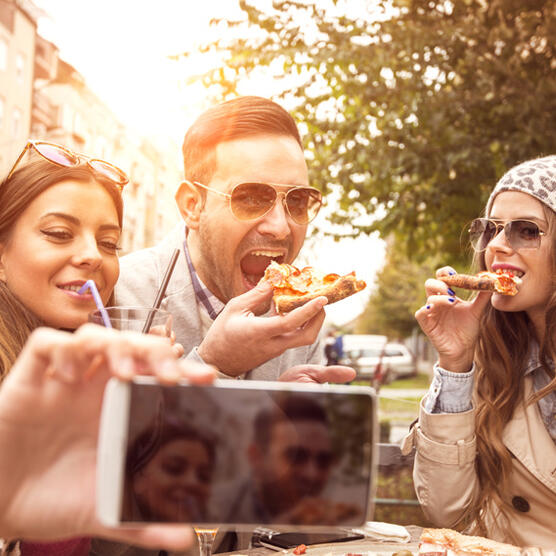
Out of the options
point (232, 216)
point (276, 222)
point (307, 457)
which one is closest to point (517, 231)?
point (276, 222)

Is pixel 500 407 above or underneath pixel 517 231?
underneath

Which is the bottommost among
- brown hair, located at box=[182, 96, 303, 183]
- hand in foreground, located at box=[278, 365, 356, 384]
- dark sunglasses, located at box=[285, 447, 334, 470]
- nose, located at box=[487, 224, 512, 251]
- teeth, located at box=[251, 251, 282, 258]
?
dark sunglasses, located at box=[285, 447, 334, 470]

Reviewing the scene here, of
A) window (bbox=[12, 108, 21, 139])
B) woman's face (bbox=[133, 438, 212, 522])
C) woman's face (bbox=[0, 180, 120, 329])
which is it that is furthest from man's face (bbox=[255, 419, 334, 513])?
window (bbox=[12, 108, 21, 139])

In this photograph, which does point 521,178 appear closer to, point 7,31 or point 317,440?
point 317,440

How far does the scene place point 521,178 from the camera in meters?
3.32

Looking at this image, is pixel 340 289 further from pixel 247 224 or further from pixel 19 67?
pixel 19 67

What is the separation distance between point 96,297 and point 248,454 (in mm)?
1260

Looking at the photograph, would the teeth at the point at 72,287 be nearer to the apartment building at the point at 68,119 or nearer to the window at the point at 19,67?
the apartment building at the point at 68,119

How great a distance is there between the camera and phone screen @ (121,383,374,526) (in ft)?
4.06

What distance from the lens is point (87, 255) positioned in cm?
255

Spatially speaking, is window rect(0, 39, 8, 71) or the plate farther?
window rect(0, 39, 8, 71)

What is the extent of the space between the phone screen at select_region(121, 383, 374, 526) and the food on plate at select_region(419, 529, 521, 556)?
49.1 inches

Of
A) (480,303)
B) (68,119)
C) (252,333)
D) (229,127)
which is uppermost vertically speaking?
Result: (68,119)

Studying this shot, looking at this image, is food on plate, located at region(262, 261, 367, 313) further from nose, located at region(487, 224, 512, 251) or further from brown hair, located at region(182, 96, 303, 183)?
brown hair, located at region(182, 96, 303, 183)
